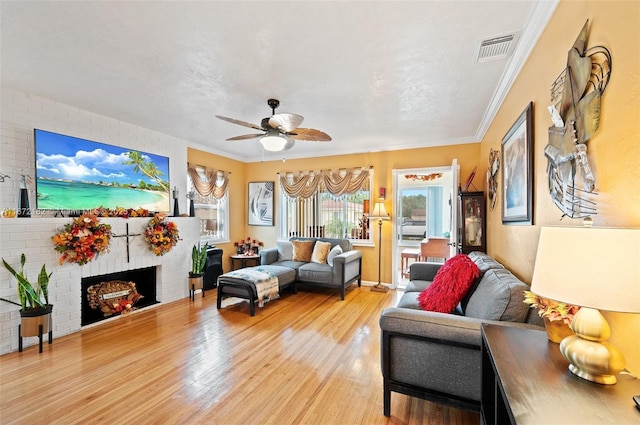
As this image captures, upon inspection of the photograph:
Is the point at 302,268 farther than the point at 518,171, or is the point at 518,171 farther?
the point at 302,268

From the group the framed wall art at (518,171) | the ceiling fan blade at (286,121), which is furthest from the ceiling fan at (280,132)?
the framed wall art at (518,171)

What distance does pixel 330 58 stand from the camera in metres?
2.25

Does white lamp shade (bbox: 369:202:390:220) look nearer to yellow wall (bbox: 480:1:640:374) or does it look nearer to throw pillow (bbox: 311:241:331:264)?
throw pillow (bbox: 311:241:331:264)

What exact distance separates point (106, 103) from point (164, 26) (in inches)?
76.2

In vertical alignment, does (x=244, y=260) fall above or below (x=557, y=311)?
below

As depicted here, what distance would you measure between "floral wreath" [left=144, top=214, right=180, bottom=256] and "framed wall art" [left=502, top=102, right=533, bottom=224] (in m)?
4.22

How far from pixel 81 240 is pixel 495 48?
438 cm

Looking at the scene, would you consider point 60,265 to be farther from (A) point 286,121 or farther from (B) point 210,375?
(A) point 286,121

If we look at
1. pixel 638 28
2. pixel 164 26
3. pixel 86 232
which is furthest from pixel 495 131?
pixel 86 232

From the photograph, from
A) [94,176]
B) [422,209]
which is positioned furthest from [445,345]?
[422,209]

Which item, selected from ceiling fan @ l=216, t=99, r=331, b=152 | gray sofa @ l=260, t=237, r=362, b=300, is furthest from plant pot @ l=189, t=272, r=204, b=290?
ceiling fan @ l=216, t=99, r=331, b=152

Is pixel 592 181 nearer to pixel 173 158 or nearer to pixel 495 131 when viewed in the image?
pixel 495 131

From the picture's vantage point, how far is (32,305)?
2752 millimetres

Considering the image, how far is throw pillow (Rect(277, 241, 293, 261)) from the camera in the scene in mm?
5254
